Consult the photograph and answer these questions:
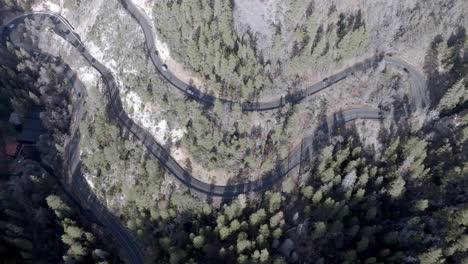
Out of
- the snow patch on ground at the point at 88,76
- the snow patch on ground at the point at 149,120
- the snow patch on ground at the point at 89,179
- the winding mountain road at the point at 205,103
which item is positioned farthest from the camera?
the snow patch on ground at the point at 88,76

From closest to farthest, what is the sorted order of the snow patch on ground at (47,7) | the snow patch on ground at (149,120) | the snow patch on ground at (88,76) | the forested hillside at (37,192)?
the forested hillside at (37,192) < the snow patch on ground at (149,120) < the snow patch on ground at (88,76) < the snow patch on ground at (47,7)

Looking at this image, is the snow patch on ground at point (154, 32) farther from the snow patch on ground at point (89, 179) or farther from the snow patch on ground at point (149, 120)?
the snow patch on ground at point (89, 179)

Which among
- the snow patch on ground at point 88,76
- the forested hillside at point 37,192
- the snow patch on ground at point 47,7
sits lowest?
the forested hillside at point 37,192

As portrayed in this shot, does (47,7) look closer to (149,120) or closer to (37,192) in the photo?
(149,120)

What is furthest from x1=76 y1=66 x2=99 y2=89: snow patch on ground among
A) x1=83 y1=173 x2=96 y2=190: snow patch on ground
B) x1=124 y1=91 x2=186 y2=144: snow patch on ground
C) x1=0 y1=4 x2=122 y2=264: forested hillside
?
x1=83 y1=173 x2=96 y2=190: snow patch on ground

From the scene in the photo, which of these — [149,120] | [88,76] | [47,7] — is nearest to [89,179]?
[149,120]

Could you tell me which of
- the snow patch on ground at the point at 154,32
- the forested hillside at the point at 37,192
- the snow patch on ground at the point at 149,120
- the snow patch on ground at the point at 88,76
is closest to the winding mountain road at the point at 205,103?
the snow patch on ground at the point at 154,32
